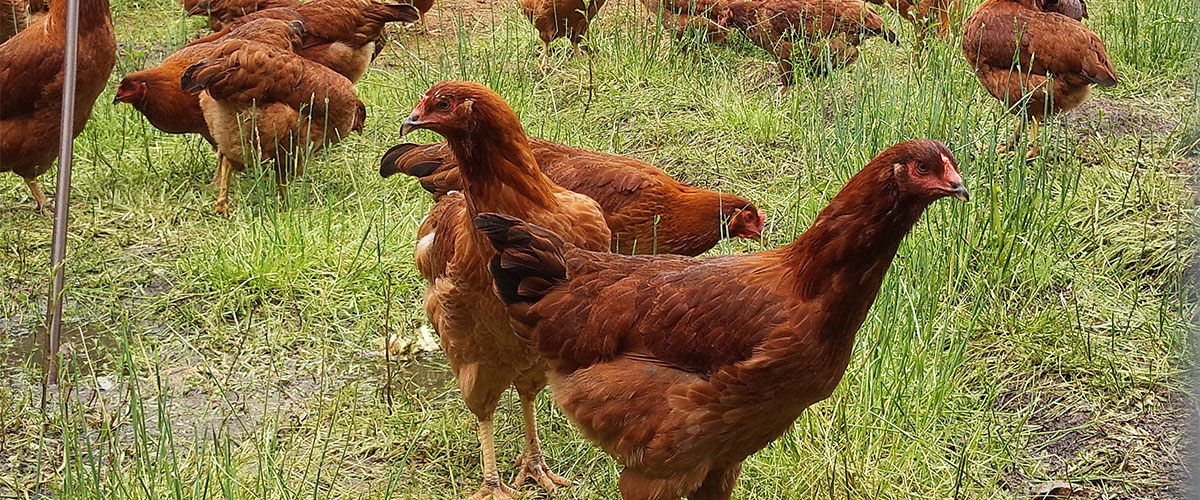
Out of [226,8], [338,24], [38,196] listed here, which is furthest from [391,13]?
[38,196]

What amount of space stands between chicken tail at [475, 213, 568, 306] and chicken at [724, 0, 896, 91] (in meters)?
3.50

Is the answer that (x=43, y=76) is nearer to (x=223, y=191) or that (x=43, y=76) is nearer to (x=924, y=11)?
(x=223, y=191)

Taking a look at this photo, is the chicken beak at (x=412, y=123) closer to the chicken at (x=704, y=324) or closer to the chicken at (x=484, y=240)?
the chicken at (x=484, y=240)

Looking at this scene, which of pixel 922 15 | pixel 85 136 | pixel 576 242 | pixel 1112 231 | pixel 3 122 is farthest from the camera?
pixel 922 15

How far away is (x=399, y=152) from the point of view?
3.94m

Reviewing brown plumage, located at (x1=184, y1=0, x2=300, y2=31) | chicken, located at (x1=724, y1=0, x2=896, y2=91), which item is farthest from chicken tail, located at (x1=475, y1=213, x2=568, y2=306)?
brown plumage, located at (x1=184, y1=0, x2=300, y2=31)

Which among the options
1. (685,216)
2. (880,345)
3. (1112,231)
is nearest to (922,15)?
(1112,231)

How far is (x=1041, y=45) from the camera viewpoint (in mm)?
5008

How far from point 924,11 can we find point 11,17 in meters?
5.61

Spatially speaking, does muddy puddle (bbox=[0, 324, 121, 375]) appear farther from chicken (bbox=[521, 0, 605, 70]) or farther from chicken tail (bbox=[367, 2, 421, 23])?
chicken (bbox=[521, 0, 605, 70])

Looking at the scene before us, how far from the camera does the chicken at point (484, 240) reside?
287 centimetres

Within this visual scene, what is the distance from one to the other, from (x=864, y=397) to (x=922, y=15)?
4.01 metres

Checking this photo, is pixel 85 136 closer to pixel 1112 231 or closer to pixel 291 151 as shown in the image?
pixel 291 151

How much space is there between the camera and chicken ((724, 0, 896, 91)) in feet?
19.9
